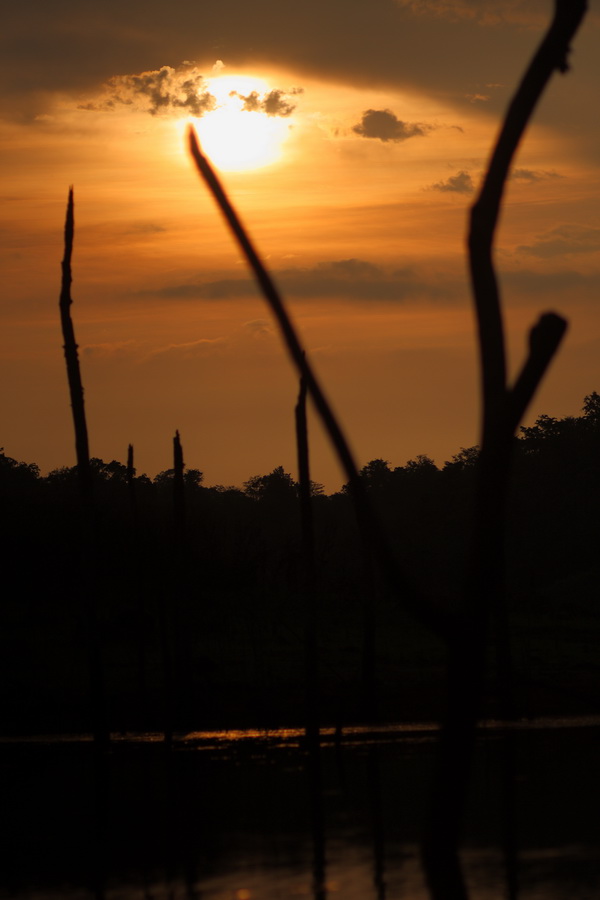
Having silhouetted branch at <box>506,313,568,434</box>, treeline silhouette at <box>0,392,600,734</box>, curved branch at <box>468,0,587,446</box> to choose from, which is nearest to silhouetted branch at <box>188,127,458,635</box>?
curved branch at <box>468,0,587,446</box>

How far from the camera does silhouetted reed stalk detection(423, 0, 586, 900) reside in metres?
4.32

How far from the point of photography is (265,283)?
4559 mm

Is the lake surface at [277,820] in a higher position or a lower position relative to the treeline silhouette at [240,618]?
lower

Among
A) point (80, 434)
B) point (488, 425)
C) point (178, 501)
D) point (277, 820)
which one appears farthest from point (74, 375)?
point (488, 425)

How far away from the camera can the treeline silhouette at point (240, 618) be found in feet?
100

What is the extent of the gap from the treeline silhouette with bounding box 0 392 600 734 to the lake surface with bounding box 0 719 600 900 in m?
2.79

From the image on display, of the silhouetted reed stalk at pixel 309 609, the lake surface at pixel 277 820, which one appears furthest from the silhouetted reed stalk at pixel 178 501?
the lake surface at pixel 277 820

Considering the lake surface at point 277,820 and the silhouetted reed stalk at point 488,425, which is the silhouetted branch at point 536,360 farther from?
the lake surface at point 277,820

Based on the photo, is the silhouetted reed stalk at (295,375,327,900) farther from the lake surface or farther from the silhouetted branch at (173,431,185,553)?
the silhouetted branch at (173,431,185,553)

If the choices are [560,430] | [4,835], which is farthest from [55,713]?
[560,430]

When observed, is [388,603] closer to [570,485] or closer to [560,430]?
[570,485]

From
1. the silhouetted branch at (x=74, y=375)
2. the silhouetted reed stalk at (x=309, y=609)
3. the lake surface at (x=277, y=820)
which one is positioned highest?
the silhouetted branch at (x=74, y=375)

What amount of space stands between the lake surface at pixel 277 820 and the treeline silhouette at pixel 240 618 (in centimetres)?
279

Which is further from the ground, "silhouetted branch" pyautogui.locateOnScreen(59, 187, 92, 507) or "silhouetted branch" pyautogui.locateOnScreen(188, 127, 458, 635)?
"silhouetted branch" pyautogui.locateOnScreen(59, 187, 92, 507)
